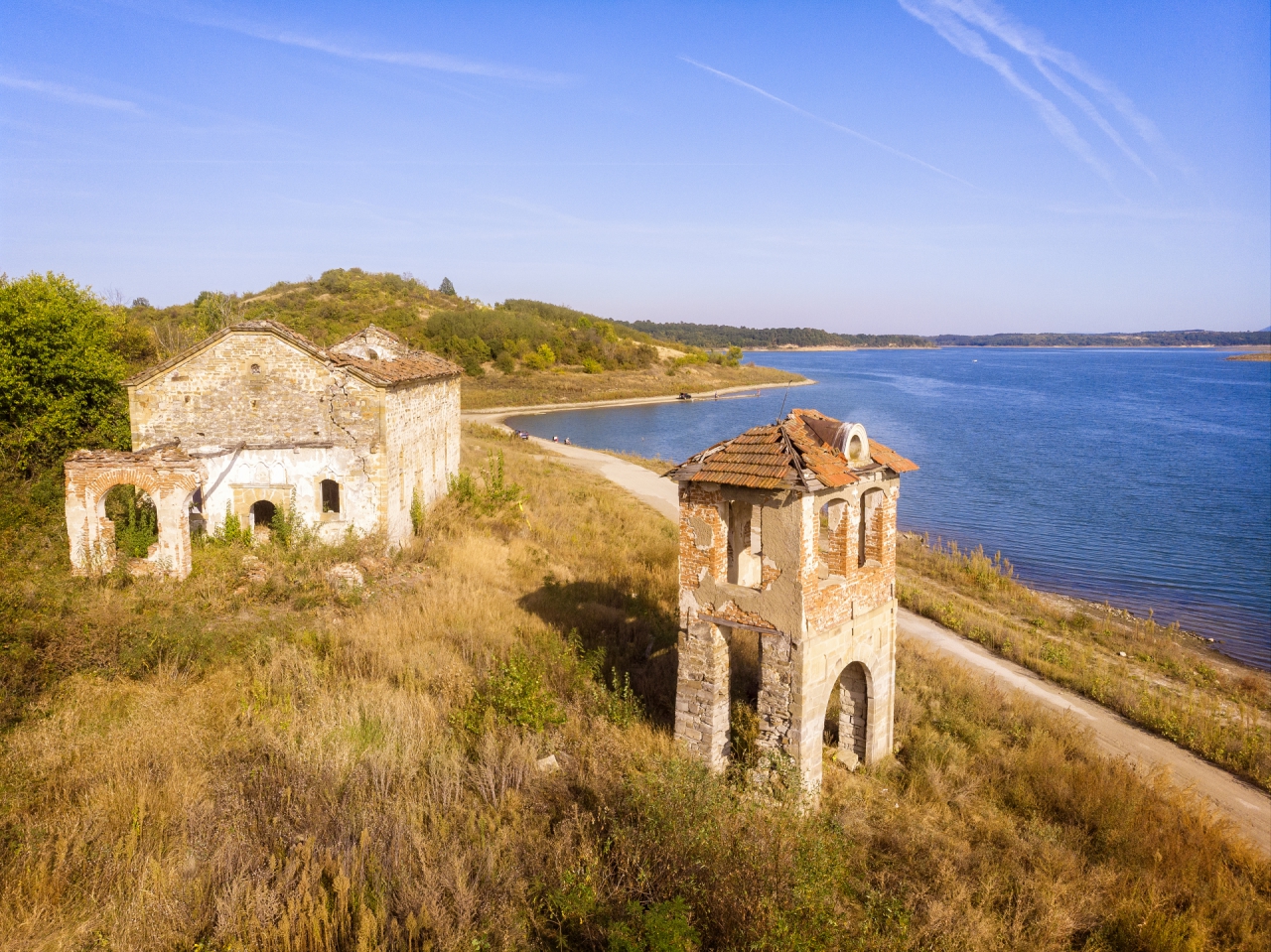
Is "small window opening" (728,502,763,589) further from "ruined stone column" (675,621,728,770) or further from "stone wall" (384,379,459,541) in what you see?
"stone wall" (384,379,459,541)

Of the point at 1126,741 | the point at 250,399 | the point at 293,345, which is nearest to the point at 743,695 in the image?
the point at 1126,741

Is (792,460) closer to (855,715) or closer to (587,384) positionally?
(855,715)

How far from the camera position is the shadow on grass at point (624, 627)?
11.6 metres

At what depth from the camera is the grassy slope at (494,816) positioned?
596 centimetres

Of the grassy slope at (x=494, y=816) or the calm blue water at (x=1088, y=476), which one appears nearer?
the grassy slope at (x=494, y=816)

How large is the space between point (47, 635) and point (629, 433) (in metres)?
51.8

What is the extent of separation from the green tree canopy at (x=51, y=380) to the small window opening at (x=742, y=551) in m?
16.1

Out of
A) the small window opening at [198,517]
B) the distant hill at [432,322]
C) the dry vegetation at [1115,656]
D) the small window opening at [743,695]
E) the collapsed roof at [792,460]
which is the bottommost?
the dry vegetation at [1115,656]

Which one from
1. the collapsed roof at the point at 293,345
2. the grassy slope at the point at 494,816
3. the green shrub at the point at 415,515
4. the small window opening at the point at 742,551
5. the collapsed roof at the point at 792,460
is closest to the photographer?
the grassy slope at the point at 494,816

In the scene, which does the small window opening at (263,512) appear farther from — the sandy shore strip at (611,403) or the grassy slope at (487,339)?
the grassy slope at (487,339)

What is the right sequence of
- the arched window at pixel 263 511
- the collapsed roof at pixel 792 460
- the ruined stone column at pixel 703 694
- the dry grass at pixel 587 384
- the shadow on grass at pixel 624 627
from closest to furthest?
the collapsed roof at pixel 792 460 → the ruined stone column at pixel 703 694 → the shadow on grass at pixel 624 627 → the arched window at pixel 263 511 → the dry grass at pixel 587 384

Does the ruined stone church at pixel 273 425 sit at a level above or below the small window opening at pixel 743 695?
above

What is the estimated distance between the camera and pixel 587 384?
86250 millimetres

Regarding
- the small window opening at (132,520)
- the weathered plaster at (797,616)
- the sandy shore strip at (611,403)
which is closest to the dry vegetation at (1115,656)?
the weathered plaster at (797,616)
